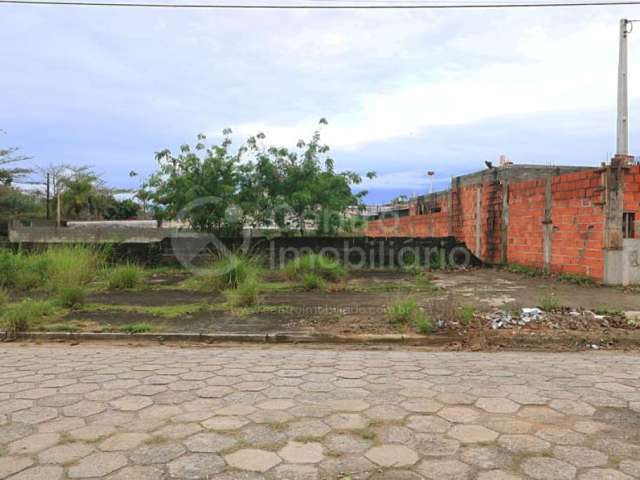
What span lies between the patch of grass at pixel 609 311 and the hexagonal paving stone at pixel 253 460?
5.72 metres

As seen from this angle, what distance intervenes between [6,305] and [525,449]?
298 inches

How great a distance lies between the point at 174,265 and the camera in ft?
42.3

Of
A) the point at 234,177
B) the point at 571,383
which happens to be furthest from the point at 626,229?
the point at 234,177

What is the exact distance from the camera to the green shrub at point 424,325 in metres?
5.79

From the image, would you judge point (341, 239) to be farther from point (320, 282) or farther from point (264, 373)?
point (264, 373)

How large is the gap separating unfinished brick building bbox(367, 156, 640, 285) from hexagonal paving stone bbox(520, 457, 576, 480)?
26.6ft

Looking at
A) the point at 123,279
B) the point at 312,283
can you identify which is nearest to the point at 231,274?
the point at 312,283

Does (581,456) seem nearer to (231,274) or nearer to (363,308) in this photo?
(363,308)

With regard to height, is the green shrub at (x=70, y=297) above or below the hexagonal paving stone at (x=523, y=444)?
above

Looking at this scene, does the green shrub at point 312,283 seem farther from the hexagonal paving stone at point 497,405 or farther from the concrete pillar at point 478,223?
the concrete pillar at point 478,223

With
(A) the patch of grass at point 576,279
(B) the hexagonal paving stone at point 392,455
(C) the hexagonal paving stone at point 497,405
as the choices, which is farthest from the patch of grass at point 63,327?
(A) the patch of grass at point 576,279

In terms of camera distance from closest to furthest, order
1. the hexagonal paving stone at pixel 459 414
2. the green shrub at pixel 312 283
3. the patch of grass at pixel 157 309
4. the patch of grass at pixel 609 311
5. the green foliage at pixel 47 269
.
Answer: the hexagonal paving stone at pixel 459 414 < the patch of grass at pixel 609 311 < the patch of grass at pixel 157 309 < the green foliage at pixel 47 269 < the green shrub at pixel 312 283

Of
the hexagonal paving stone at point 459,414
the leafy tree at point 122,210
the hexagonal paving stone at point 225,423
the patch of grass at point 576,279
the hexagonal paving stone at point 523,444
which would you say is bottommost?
the hexagonal paving stone at point 225,423

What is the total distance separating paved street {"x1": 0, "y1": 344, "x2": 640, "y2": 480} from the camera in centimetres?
248
